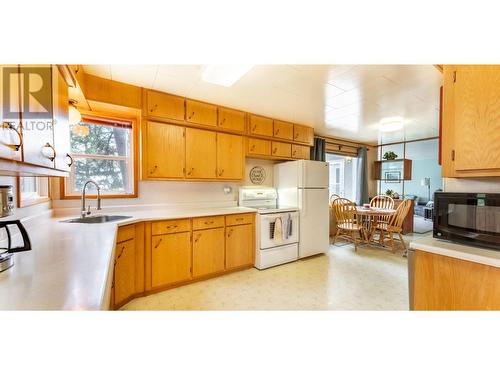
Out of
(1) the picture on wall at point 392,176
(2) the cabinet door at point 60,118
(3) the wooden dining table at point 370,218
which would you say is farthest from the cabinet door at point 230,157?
(1) the picture on wall at point 392,176

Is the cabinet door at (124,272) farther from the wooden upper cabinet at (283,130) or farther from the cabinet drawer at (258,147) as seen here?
the wooden upper cabinet at (283,130)

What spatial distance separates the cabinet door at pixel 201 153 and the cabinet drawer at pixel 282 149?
1047 millimetres

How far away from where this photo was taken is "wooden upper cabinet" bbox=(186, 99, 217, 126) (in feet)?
8.59

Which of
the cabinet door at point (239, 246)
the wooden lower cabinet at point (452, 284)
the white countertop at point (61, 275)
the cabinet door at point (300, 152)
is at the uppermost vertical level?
the cabinet door at point (300, 152)

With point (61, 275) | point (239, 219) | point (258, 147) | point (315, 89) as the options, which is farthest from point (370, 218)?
point (61, 275)

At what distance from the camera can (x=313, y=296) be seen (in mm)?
2266

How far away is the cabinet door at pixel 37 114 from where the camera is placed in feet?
2.59

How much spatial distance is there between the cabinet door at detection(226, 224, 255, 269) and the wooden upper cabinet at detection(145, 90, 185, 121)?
62.6 inches

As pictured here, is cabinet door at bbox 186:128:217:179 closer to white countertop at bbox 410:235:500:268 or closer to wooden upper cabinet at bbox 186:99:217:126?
wooden upper cabinet at bbox 186:99:217:126

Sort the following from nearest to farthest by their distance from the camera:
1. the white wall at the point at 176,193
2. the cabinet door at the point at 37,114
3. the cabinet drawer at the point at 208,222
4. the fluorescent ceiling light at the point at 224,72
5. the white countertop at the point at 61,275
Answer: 1. the white countertop at the point at 61,275
2. the cabinet door at the point at 37,114
3. the fluorescent ceiling light at the point at 224,72
4. the white wall at the point at 176,193
5. the cabinet drawer at the point at 208,222
